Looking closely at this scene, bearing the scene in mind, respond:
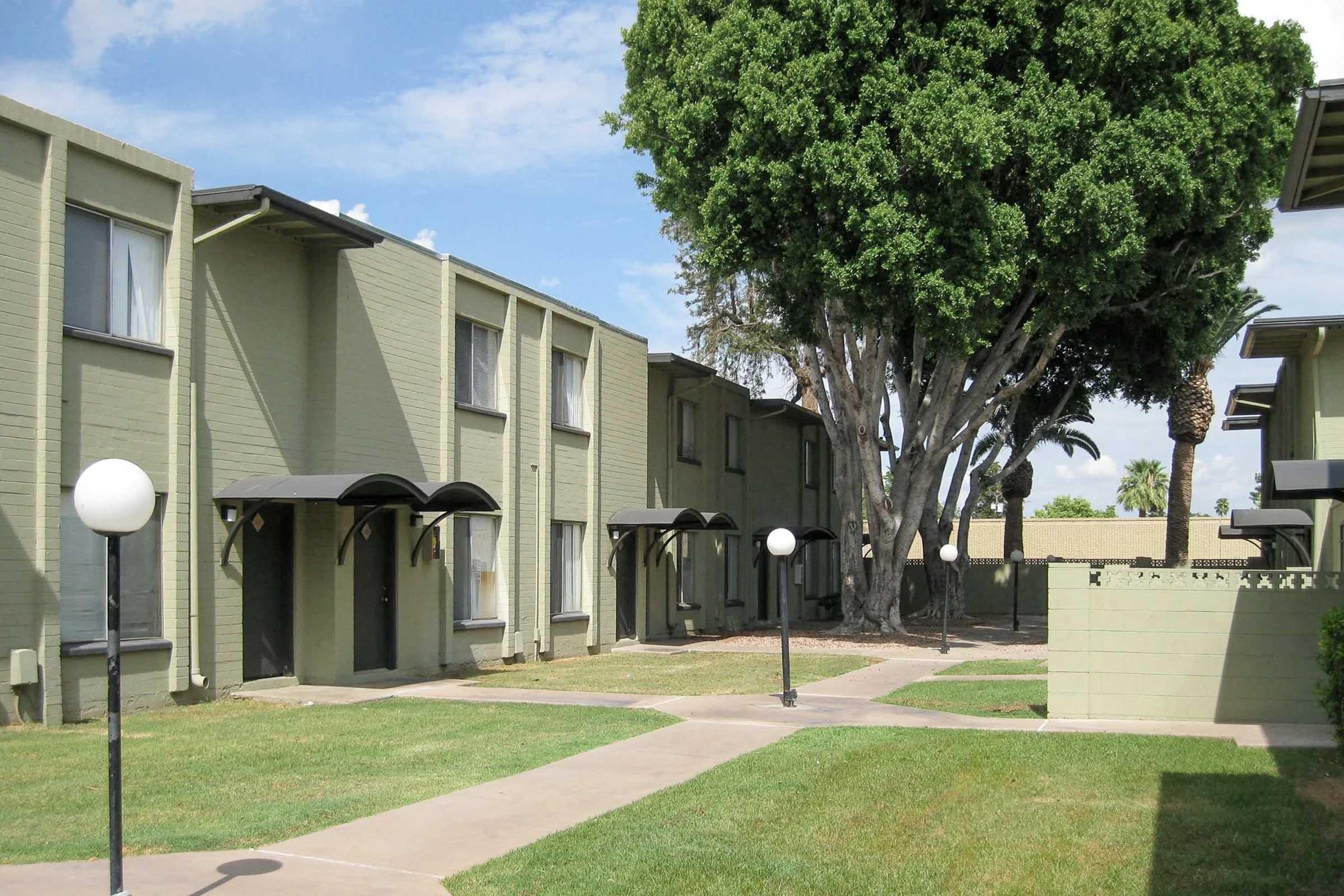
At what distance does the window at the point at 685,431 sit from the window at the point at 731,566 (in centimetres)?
285

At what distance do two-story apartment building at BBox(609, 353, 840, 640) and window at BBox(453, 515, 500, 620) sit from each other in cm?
422

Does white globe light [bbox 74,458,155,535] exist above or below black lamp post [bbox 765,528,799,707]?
above

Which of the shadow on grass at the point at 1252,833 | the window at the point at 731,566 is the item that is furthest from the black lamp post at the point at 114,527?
the window at the point at 731,566

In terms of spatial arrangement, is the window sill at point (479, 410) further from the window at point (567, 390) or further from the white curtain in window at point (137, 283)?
the white curtain in window at point (137, 283)

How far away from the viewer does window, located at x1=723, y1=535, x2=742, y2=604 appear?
31531 millimetres

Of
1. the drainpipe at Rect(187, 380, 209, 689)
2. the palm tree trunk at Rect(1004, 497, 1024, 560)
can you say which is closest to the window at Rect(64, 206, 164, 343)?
the drainpipe at Rect(187, 380, 209, 689)

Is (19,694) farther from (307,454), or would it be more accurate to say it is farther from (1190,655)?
(1190,655)

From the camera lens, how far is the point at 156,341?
1429 centimetres

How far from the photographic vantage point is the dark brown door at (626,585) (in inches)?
1005

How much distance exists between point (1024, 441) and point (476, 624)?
22.3 meters

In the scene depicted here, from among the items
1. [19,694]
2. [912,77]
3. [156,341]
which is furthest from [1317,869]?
[912,77]

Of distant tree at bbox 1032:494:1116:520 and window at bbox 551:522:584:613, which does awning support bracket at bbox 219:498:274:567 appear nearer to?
window at bbox 551:522:584:613

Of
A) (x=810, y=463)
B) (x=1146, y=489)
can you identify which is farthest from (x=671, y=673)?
(x=1146, y=489)

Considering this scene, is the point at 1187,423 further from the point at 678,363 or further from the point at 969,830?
the point at 969,830
